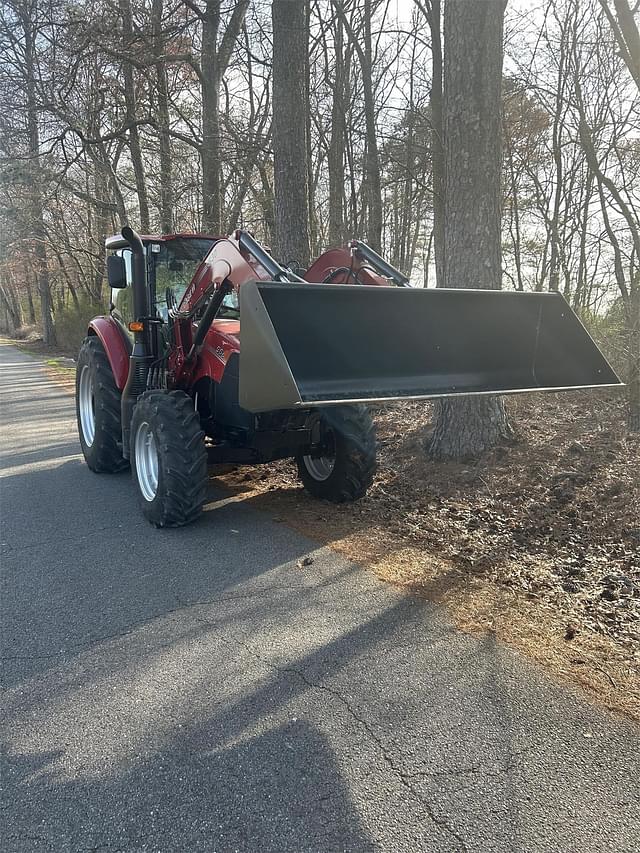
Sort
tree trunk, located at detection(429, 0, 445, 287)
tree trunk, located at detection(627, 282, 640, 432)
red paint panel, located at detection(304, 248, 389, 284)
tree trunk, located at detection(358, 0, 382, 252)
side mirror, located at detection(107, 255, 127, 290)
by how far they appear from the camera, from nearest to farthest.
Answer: red paint panel, located at detection(304, 248, 389, 284)
side mirror, located at detection(107, 255, 127, 290)
tree trunk, located at detection(627, 282, 640, 432)
tree trunk, located at detection(429, 0, 445, 287)
tree trunk, located at detection(358, 0, 382, 252)

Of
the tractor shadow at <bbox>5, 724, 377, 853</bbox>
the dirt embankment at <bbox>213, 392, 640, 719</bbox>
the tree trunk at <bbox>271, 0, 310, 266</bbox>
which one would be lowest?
the tractor shadow at <bbox>5, 724, 377, 853</bbox>

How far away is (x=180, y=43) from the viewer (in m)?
12.1

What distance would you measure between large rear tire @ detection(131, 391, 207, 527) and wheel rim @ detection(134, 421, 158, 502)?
115 millimetres

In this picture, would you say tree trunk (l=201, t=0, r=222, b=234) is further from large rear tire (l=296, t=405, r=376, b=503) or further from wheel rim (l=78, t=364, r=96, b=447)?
large rear tire (l=296, t=405, r=376, b=503)

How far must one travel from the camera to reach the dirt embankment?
326 cm

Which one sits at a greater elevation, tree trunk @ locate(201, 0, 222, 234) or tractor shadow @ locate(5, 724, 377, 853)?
tree trunk @ locate(201, 0, 222, 234)

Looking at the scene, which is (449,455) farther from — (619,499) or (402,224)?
(402,224)

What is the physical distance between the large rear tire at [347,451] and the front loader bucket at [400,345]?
135 centimetres

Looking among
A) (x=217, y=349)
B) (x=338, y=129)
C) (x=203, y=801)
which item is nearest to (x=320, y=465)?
(x=217, y=349)

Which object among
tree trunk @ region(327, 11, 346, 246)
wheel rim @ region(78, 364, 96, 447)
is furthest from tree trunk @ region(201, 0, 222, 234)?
wheel rim @ region(78, 364, 96, 447)

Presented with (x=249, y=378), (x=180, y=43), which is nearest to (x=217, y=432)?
(x=249, y=378)

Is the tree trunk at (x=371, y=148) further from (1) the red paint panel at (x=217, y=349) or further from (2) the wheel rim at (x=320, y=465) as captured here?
(1) the red paint panel at (x=217, y=349)

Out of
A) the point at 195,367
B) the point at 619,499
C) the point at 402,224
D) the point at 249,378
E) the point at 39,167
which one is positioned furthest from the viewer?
the point at 402,224

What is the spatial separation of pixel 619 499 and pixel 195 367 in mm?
3568
